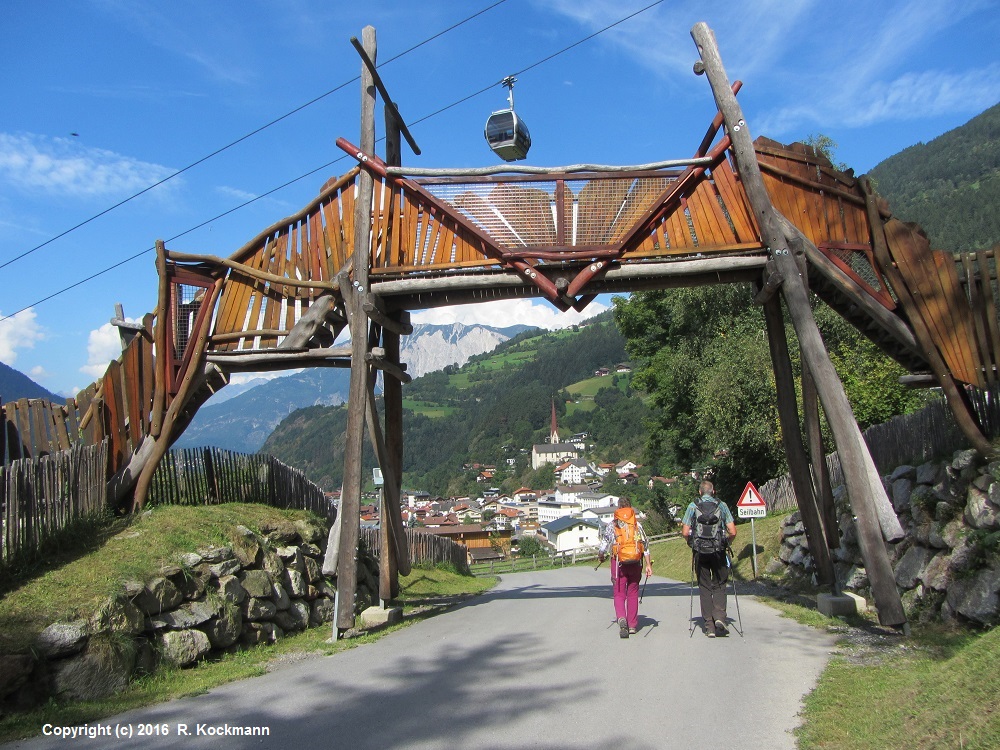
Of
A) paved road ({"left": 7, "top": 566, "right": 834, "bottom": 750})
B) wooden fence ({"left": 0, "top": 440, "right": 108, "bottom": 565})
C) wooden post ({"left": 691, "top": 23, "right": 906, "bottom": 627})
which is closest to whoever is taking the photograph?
paved road ({"left": 7, "top": 566, "right": 834, "bottom": 750})

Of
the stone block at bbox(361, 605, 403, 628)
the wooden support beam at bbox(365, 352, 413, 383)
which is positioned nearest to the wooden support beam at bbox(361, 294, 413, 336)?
the wooden support beam at bbox(365, 352, 413, 383)

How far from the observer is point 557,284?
1137 centimetres

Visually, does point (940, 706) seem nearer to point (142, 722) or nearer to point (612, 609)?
point (142, 722)

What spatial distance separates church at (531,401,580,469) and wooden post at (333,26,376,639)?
164752 millimetres

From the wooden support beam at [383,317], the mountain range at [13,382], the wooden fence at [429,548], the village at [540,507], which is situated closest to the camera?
the wooden support beam at [383,317]

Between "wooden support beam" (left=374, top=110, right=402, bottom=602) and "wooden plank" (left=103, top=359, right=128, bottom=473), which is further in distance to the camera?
"wooden support beam" (left=374, top=110, right=402, bottom=602)

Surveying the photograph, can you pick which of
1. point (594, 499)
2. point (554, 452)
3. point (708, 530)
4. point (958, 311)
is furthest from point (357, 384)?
point (554, 452)

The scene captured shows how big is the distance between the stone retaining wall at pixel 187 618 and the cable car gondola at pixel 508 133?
7.27 m

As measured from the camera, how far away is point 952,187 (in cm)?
15775

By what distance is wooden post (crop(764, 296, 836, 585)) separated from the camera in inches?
445

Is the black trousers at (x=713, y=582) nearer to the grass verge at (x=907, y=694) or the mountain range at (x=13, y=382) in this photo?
the grass verge at (x=907, y=694)

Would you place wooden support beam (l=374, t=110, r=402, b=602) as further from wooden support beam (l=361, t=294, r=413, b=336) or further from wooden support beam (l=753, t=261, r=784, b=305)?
wooden support beam (l=753, t=261, r=784, b=305)

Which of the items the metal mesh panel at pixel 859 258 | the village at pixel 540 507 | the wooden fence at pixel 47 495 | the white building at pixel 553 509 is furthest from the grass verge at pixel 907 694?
the white building at pixel 553 509

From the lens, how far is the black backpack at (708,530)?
9188mm
